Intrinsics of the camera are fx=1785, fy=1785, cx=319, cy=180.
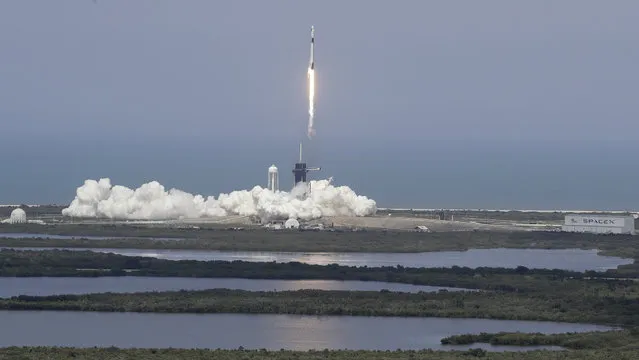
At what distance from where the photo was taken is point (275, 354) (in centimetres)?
5759

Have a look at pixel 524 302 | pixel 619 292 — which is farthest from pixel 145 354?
pixel 619 292

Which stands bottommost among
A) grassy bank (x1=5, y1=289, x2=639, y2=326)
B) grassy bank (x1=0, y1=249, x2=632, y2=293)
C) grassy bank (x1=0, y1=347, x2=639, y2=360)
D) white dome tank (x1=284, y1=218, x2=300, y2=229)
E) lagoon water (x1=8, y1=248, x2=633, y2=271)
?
grassy bank (x1=0, y1=347, x2=639, y2=360)

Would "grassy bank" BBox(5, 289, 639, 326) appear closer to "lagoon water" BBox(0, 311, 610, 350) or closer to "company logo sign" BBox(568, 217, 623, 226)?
"lagoon water" BBox(0, 311, 610, 350)

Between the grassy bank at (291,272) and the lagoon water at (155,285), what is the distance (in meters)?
1.14

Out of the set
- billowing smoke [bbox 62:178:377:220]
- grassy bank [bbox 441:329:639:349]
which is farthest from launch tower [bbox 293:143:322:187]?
grassy bank [bbox 441:329:639:349]

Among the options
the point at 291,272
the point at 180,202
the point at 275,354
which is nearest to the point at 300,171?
the point at 180,202

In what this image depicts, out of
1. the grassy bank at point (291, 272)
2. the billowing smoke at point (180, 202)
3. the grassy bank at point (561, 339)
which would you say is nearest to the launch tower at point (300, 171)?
the billowing smoke at point (180, 202)

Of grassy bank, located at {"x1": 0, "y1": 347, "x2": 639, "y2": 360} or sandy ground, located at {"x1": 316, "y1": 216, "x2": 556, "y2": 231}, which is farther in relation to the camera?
sandy ground, located at {"x1": 316, "y1": 216, "x2": 556, "y2": 231}

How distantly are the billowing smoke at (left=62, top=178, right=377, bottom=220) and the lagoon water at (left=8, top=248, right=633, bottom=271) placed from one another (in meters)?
21.0

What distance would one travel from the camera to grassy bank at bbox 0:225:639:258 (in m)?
102

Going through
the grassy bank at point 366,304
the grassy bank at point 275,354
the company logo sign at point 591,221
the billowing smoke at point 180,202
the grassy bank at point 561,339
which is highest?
the billowing smoke at point 180,202

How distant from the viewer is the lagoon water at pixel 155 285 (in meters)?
78.3

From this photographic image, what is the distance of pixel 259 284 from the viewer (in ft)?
268

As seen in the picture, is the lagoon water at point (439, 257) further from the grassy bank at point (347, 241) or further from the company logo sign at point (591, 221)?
the company logo sign at point (591, 221)
